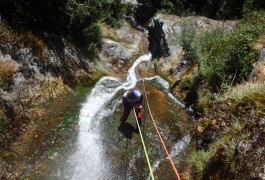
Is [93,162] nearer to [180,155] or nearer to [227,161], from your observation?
[180,155]

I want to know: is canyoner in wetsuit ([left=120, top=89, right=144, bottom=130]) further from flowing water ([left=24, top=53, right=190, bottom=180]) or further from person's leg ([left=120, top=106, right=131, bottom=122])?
flowing water ([left=24, top=53, right=190, bottom=180])

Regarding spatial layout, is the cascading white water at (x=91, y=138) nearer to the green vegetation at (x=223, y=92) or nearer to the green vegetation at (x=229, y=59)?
the green vegetation at (x=223, y=92)

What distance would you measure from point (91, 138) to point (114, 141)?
797 mm

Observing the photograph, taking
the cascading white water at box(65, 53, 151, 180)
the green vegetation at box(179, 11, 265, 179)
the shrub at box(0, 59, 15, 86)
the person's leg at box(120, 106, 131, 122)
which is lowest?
the cascading white water at box(65, 53, 151, 180)

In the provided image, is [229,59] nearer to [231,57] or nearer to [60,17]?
[231,57]

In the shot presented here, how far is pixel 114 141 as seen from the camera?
9.62 meters

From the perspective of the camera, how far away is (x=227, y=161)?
5637mm

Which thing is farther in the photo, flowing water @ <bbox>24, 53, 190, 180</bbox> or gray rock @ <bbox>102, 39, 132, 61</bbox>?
gray rock @ <bbox>102, 39, 132, 61</bbox>

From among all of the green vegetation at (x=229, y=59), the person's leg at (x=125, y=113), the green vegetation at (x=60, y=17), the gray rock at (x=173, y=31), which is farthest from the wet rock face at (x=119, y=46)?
the person's leg at (x=125, y=113)

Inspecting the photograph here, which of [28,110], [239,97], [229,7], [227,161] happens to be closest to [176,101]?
[239,97]

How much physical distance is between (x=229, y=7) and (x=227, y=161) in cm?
1993

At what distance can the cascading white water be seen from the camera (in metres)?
8.48

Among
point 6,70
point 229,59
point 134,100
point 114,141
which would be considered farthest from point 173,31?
point 6,70

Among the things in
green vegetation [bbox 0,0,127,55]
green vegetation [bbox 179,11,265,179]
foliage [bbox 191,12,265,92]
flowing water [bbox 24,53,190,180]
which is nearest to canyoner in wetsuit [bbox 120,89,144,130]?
flowing water [bbox 24,53,190,180]
